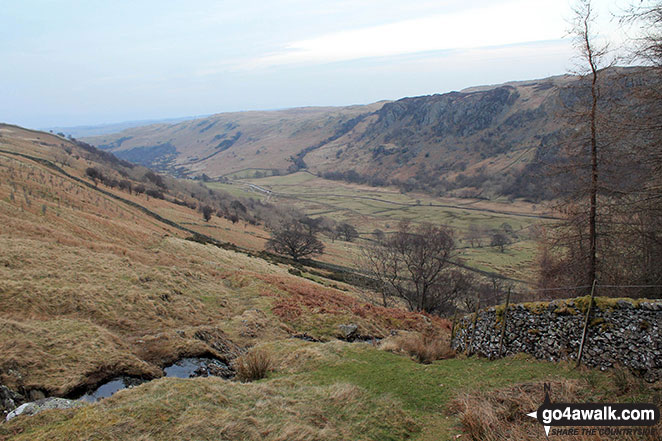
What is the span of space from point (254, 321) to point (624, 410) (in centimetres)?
1278

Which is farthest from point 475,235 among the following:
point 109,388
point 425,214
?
point 109,388

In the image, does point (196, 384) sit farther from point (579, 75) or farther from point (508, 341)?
point (579, 75)

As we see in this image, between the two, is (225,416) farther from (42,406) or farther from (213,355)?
(213,355)

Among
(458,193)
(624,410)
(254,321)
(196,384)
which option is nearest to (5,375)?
(196,384)

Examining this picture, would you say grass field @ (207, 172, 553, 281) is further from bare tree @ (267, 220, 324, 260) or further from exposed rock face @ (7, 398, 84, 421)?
exposed rock face @ (7, 398, 84, 421)

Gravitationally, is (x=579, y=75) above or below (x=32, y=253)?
above

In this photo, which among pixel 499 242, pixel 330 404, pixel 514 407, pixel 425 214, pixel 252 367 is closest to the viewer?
pixel 514 407

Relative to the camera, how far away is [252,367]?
10312mm

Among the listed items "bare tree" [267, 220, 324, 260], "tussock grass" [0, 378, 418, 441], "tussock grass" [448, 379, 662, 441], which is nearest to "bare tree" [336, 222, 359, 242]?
"bare tree" [267, 220, 324, 260]

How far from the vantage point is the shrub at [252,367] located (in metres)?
10.2

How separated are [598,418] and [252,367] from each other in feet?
25.9

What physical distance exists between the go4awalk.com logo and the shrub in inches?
267

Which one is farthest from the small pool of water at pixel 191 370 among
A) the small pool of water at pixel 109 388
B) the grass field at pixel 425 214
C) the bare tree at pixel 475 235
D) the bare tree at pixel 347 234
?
the bare tree at pixel 475 235

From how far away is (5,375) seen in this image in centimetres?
768
